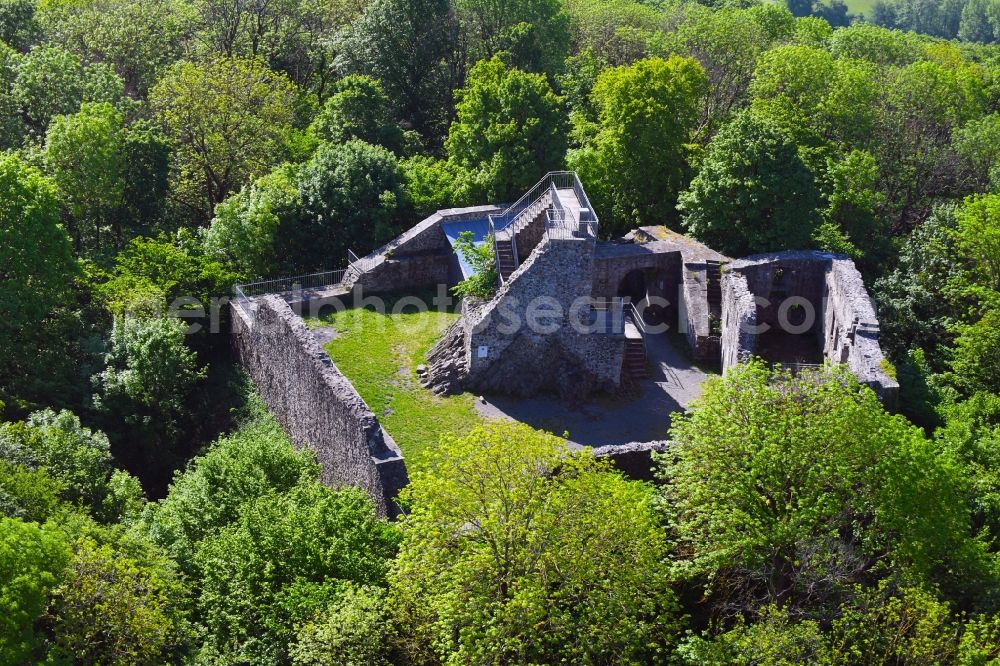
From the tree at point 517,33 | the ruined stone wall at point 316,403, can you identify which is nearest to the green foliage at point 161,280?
the ruined stone wall at point 316,403

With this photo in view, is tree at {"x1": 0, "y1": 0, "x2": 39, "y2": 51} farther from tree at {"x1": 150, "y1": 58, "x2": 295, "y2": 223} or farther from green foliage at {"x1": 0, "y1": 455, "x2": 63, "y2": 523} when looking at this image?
green foliage at {"x1": 0, "y1": 455, "x2": 63, "y2": 523}

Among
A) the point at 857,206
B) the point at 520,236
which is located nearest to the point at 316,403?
the point at 520,236

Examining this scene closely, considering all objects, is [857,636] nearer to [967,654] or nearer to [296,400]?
[967,654]

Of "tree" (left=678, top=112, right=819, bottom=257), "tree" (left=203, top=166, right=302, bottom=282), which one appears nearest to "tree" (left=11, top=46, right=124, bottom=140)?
"tree" (left=203, top=166, right=302, bottom=282)

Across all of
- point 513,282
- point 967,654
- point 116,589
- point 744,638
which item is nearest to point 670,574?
point 744,638

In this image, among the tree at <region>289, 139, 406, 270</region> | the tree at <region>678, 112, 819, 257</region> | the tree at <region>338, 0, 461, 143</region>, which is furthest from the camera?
the tree at <region>338, 0, 461, 143</region>

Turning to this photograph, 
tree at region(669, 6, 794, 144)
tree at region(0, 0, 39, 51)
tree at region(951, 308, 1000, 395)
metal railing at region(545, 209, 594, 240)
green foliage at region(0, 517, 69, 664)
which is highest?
tree at region(0, 0, 39, 51)
